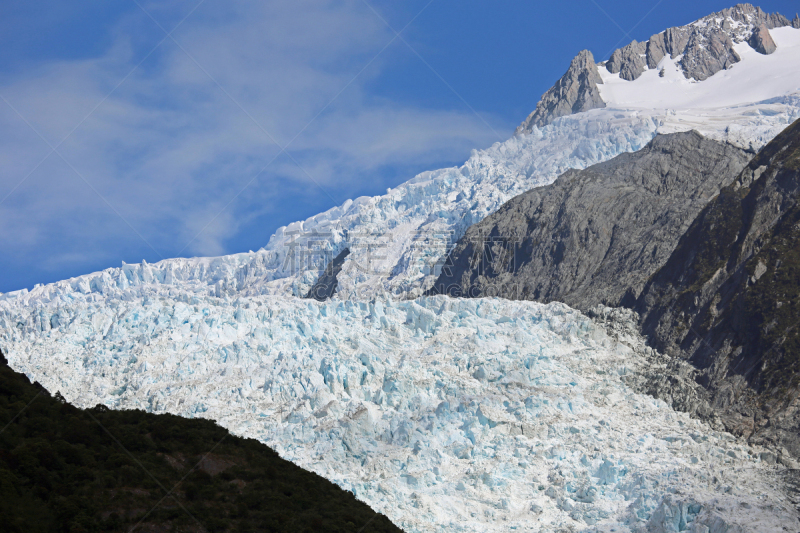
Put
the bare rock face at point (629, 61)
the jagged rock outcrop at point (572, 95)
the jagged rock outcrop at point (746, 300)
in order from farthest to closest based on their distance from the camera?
the bare rock face at point (629, 61)
the jagged rock outcrop at point (572, 95)
the jagged rock outcrop at point (746, 300)

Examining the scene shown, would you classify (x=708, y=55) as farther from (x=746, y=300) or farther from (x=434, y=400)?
(x=434, y=400)

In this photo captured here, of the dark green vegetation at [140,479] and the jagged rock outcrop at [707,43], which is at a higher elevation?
the jagged rock outcrop at [707,43]

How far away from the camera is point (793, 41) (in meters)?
162

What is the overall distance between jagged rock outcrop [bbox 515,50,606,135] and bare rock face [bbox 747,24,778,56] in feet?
97.4

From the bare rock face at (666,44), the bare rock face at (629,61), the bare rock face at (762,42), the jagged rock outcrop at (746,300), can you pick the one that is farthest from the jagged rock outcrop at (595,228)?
the bare rock face at (666,44)

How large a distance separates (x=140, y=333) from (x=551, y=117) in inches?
4018

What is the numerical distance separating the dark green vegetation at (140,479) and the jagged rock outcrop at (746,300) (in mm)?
36393

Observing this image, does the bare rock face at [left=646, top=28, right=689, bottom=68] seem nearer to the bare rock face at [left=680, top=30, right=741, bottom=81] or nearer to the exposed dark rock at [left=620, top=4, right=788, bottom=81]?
the exposed dark rock at [left=620, top=4, right=788, bottom=81]

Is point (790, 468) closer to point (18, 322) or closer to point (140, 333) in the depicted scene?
point (140, 333)

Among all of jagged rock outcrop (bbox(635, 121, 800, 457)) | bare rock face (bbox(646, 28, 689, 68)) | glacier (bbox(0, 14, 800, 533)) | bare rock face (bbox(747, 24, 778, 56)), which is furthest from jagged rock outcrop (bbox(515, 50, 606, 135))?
jagged rock outcrop (bbox(635, 121, 800, 457))

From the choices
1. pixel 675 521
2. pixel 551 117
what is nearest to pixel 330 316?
pixel 675 521

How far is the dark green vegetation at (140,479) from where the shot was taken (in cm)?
2312

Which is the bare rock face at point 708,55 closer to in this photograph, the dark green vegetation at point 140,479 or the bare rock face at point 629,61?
the bare rock face at point 629,61

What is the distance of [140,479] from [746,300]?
178 ft
